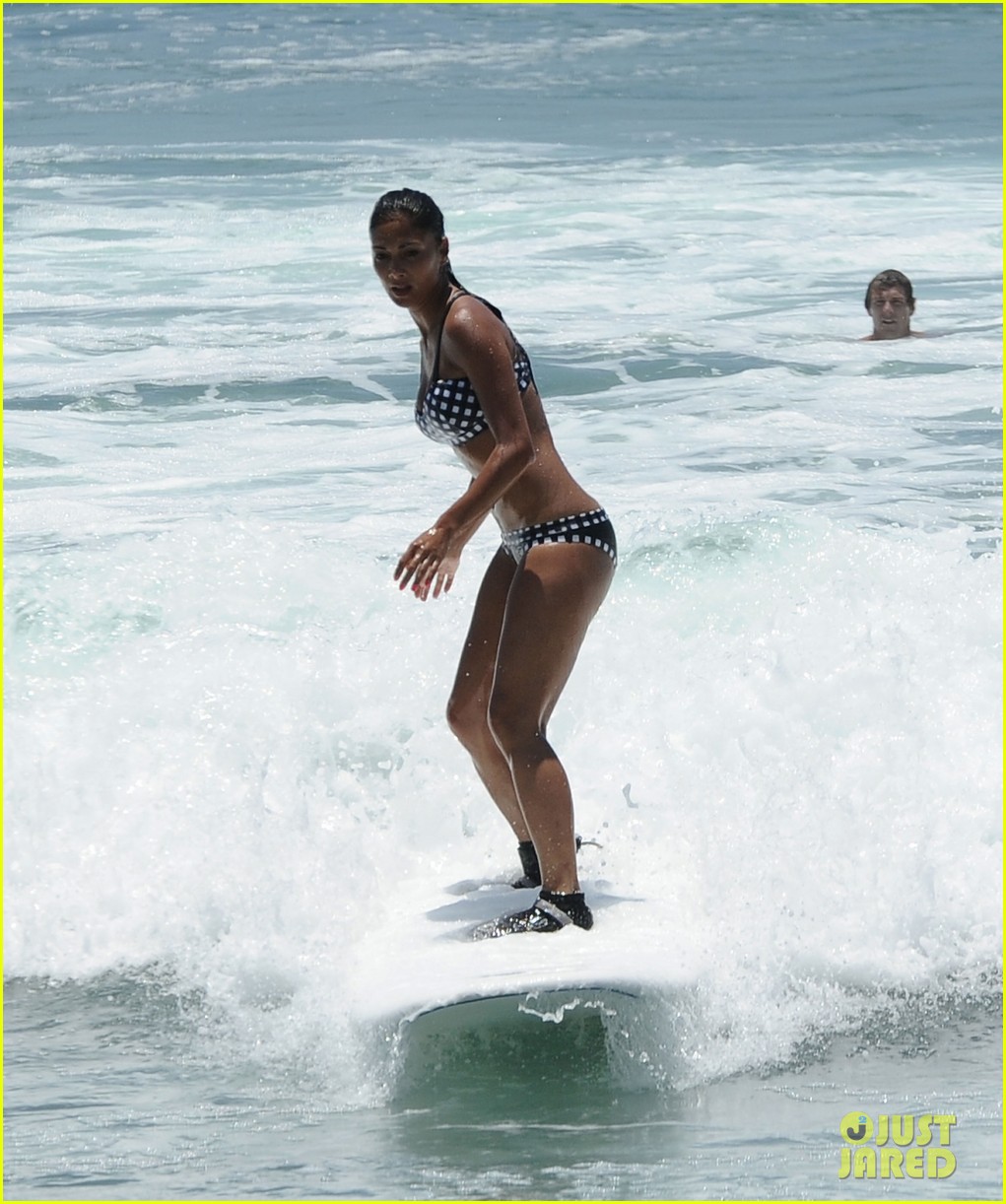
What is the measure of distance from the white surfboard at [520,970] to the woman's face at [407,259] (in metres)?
1.46

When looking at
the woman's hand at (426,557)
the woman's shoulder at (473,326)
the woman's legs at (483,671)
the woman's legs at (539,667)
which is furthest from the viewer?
the woman's legs at (483,671)

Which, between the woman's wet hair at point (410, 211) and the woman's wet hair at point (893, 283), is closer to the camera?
the woman's wet hair at point (410, 211)

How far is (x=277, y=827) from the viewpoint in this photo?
5.52 m

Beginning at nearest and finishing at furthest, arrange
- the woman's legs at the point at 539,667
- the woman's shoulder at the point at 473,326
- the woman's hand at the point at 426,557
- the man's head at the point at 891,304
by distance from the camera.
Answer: the woman's hand at the point at 426,557
the woman's shoulder at the point at 473,326
the woman's legs at the point at 539,667
the man's head at the point at 891,304

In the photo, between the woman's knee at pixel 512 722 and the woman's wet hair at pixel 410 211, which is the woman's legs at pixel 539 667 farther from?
the woman's wet hair at pixel 410 211

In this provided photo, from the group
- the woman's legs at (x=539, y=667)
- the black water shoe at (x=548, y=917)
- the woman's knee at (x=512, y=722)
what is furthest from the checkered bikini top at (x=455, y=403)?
the black water shoe at (x=548, y=917)

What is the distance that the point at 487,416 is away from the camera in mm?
3953

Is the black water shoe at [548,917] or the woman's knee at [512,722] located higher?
the woman's knee at [512,722]

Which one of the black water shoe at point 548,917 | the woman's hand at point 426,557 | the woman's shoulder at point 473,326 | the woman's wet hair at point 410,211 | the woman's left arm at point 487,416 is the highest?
the woman's wet hair at point 410,211

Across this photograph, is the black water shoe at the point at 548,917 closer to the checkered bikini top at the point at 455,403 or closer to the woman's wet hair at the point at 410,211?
the checkered bikini top at the point at 455,403

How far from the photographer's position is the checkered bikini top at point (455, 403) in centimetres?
404

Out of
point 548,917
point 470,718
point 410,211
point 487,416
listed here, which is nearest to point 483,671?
point 470,718

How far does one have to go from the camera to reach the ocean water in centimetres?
402

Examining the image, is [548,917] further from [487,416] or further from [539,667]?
[487,416]
